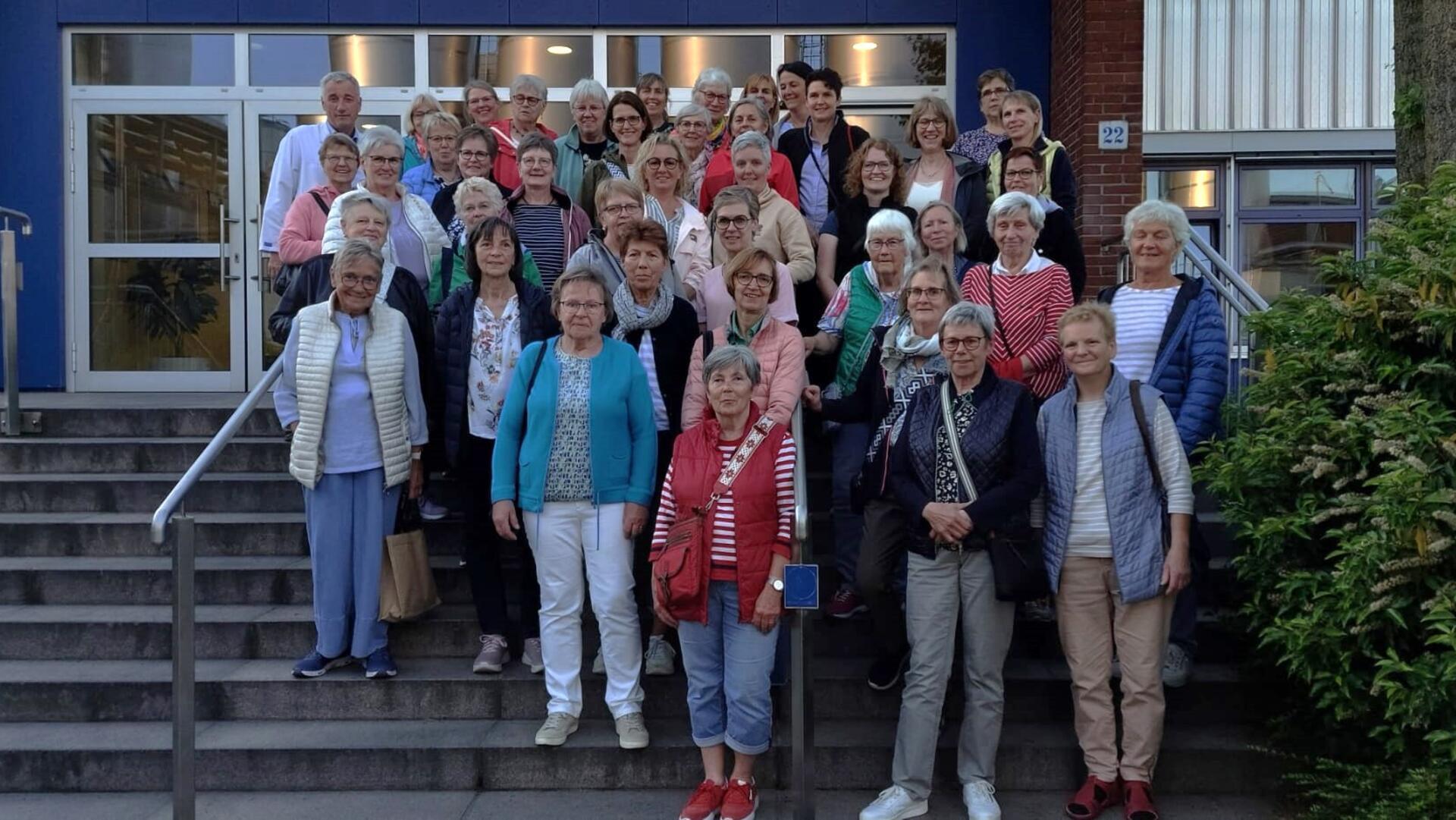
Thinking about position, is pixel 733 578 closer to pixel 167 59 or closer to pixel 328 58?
pixel 328 58

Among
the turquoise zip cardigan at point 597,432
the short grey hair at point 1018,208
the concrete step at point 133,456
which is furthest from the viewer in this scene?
the concrete step at point 133,456

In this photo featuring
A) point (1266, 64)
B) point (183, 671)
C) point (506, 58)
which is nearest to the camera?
point (183, 671)

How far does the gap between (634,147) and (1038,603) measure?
3271 mm

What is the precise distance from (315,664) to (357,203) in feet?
6.77

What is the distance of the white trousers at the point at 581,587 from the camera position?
523 cm

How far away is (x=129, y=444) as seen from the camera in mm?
7566

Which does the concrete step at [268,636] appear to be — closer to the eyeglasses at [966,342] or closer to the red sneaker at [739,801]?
the red sneaker at [739,801]

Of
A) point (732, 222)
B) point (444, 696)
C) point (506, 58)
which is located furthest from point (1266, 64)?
Answer: point (444, 696)

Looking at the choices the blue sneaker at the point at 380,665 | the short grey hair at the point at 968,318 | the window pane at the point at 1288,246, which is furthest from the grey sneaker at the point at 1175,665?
the window pane at the point at 1288,246

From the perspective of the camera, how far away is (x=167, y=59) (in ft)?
34.4

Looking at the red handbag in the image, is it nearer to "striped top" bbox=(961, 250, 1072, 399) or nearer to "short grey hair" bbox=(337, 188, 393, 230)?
"striped top" bbox=(961, 250, 1072, 399)

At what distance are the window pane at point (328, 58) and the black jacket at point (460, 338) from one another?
18.1ft

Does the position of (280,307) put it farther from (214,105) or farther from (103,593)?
(214,105)

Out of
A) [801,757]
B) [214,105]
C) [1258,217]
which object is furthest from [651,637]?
[1258,217]
